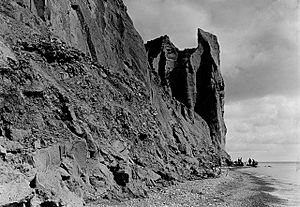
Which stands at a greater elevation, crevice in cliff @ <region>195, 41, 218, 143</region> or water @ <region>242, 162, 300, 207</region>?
crevice in cliff @ <region>195, 41, 218, 143</region>

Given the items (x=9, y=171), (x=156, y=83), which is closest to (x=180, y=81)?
(x=156, y=83)

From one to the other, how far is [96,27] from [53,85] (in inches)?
616

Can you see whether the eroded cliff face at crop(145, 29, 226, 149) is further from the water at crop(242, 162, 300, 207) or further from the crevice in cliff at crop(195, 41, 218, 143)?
the water at crop(242, 162, 300, 207)

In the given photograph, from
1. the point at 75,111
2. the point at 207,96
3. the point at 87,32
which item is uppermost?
the point at 207,96

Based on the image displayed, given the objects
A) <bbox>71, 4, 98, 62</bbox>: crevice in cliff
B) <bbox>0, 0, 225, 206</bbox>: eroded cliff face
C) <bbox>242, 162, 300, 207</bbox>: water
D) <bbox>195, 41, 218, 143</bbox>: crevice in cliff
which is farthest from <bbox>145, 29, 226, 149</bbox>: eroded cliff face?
<bbox>71, 4, 98, 62</bbox>: crevice in cliff

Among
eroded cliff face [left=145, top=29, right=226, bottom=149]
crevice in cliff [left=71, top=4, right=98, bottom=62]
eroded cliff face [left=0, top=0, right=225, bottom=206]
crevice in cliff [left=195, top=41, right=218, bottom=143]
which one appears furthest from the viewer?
crevice in cliff [left=195, top=41, right=218, bottom=143]

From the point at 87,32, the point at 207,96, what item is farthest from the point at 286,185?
the point at 87,32

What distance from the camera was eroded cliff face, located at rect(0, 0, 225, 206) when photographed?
58.6 ft

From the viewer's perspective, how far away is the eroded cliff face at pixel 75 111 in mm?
17859

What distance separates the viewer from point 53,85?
24250mm

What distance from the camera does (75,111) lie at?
24.8 meters

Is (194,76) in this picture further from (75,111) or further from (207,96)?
(75,111)

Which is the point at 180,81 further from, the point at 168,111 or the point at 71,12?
the point at 71,12

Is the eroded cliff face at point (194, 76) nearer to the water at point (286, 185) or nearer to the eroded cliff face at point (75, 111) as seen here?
the water at point (286, 185)
